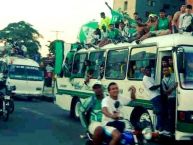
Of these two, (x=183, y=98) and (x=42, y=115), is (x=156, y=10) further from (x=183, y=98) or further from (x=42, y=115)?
(x=183, y=98)

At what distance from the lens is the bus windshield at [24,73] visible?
25578 mm

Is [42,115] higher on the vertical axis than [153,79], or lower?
lower

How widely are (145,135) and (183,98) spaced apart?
3.81m

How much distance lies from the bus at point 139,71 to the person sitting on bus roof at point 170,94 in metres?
0.23

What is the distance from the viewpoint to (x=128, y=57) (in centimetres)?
1296

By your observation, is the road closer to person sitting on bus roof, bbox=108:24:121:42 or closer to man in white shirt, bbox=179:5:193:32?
person sitting on bus roof, bbox=108:24:121:42

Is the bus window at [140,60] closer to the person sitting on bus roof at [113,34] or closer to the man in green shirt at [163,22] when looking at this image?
the man in green shirt at [163,22]

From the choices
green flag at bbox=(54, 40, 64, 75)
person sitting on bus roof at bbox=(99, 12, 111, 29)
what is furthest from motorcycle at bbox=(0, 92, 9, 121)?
person sitting on bus roof at bbox=(99, 12, 111, 29)

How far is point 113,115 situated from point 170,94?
3.97 m

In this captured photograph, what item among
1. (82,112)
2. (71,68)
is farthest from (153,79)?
(71,68)

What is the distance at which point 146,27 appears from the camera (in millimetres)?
13359

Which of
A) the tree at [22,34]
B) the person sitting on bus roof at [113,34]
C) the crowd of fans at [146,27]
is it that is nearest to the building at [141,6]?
the tree at [22,34]

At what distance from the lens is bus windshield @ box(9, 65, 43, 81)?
25.6m

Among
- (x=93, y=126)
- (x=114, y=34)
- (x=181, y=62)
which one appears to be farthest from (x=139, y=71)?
(x=93, y=126)
